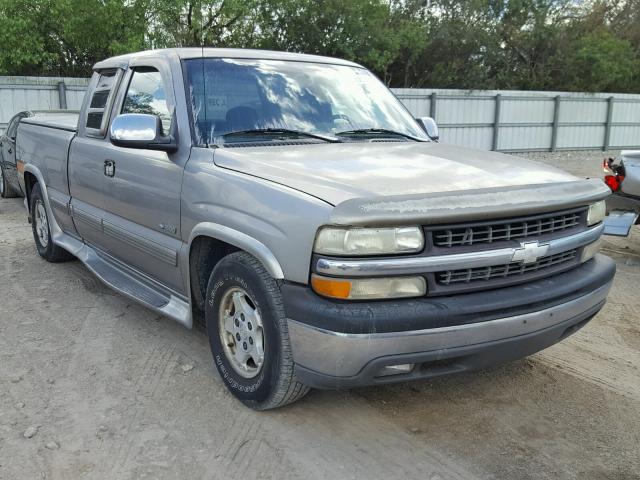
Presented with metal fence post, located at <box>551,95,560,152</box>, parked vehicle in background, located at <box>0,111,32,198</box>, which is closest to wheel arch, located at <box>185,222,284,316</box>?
parked vehicle in background, located at <box>0,111,32,198</box>

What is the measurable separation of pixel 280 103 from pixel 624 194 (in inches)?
150

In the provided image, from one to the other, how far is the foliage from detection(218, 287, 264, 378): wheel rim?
15279 millimetres

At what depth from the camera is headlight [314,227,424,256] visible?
2736 millimetres

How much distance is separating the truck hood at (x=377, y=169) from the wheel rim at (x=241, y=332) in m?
0.67

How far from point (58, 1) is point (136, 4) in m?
2.02

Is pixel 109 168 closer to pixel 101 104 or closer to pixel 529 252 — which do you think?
pixel 101 104

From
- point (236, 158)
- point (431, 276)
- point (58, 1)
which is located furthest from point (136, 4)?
point (431, 276)

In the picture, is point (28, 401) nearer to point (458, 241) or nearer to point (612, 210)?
point (458, 241)

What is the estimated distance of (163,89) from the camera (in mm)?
4109

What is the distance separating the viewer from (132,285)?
4.50m

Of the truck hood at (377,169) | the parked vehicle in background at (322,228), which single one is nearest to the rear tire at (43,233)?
the parked vehicle in background at (322,228)

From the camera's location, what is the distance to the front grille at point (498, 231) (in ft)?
9.36

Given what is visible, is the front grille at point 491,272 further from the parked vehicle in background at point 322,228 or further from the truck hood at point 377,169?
the truck hood at point 377,169

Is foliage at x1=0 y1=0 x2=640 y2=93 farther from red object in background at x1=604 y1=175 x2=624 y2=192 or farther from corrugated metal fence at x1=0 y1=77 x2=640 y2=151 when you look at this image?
red object in background at x1=604 y1=175 x2=624 y2=192
